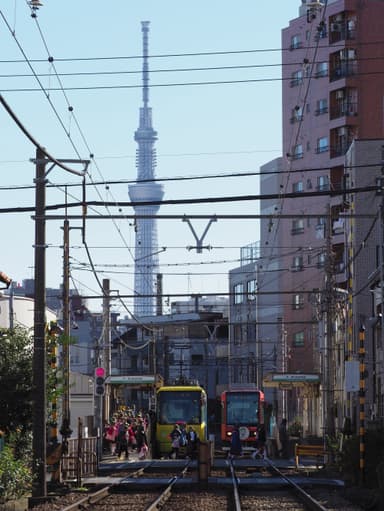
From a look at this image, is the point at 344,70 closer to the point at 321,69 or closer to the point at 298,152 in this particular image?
the point at 321,69

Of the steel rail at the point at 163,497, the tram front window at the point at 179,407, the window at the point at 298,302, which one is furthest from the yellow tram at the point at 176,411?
the window at the point at 298,302

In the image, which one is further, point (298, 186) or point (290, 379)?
point (298, 186)

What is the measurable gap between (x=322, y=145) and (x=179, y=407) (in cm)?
3738

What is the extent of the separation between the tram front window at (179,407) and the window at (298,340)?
39.6 meters

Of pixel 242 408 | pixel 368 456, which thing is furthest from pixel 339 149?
pixel 368 456

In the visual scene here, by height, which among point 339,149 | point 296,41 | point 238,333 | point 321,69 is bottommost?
point 238,333

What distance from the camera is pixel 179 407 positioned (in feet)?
186

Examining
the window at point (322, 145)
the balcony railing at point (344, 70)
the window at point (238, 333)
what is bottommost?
the window at point (238, 333)

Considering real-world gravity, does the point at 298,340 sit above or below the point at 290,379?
above

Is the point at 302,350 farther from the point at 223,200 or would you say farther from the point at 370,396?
the point at 223,200

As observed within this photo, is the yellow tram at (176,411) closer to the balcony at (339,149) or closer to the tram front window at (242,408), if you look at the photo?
the tram front window at (242,408)

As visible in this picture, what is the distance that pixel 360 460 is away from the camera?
1240 inches

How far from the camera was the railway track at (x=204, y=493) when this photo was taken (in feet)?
84.5

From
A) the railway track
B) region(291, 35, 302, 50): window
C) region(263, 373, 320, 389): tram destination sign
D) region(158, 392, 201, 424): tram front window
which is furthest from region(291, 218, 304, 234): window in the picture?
the railway track
